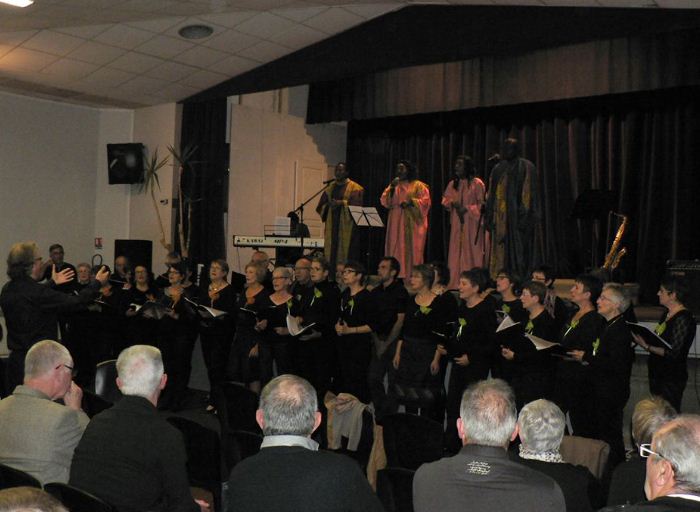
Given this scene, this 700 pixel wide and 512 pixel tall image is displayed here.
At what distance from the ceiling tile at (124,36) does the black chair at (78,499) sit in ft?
26.2

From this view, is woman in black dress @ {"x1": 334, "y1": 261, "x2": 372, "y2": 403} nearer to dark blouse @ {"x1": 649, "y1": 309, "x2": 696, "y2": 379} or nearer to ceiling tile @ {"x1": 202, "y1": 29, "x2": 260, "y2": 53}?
dark blouse @ {"x1": 649, "y1": 309, "x2": 696, "y2": 379}

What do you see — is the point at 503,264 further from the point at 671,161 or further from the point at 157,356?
the point at 157,356

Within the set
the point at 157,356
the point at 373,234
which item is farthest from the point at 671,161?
the point at 157,356

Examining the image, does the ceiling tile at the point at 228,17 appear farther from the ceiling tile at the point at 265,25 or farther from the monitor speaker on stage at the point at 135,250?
the monitor speaker on stage at the point at 135,250

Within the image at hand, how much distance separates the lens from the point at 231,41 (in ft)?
34.1

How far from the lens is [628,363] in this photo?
5.32m

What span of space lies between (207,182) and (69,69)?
8.26 ft

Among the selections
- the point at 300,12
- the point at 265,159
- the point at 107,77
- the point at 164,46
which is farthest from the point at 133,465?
the point at 265,159

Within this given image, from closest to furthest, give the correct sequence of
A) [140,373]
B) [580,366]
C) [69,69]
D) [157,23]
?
[140,373] → [580,366] → [157,23] → [69,69]

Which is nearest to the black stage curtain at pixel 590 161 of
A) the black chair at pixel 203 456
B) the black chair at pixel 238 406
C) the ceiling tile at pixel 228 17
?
the ceiling tile at pixel 228 17

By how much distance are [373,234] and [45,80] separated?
564 cm

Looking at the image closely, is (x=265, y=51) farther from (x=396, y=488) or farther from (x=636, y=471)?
(x=636, y=471)

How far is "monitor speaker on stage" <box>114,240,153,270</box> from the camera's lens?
11.9 metres

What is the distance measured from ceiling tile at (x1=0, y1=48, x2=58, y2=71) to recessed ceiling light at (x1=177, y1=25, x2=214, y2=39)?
172cm
